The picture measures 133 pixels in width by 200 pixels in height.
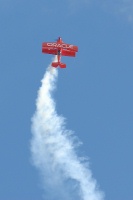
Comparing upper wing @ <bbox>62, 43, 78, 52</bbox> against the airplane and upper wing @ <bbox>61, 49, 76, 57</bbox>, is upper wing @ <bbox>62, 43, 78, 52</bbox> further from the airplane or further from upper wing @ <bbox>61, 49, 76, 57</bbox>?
upper wing @ <bbox>61, 49, 76, 57</bbox>

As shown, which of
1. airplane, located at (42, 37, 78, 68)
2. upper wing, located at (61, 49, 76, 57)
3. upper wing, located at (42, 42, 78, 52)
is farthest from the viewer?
upper wing, located at (61, 49, 76, 57)

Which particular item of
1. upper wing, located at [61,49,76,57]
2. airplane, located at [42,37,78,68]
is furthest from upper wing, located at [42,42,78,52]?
upper wing, located at [61,49,76,57]

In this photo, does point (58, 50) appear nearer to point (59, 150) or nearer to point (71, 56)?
point (71, 56)

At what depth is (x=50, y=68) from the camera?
253 ft

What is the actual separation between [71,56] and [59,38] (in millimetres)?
2485

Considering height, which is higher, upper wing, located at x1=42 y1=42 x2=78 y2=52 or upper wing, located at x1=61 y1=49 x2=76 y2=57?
upper wing, located at x1=42 y1=42 x2=78 y2=52

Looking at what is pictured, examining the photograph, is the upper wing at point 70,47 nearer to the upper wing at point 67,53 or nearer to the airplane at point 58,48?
the airplane at point 58,48

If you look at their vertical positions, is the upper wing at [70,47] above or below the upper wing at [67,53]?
above

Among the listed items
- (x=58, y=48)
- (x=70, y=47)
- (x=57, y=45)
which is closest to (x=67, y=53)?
(x=70, y=47)

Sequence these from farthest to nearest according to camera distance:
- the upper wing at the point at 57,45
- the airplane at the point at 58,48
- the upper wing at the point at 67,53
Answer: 1. the upper wing at the point at 67,53
2. the upper wing at the point at 57,45
3. the airplane at the point at 58,48

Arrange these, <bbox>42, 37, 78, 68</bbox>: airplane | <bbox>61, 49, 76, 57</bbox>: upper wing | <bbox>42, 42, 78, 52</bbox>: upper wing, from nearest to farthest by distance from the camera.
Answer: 1. <bbox>42, 37, 78, 68</bbox>: airplane
2. <bbox>42, 42, 78, 52</bbox>: upper wing
3. <bbox>61, 49, 76, 57</bbox>: upper wing

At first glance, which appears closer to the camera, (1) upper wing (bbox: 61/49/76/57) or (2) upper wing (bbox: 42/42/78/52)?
(2) upper wing (bbox: 42/42/78/52)

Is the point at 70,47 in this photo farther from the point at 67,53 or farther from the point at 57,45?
the point at 57,45

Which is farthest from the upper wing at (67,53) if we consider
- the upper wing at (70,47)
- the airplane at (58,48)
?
the upper wing at (70,47)
